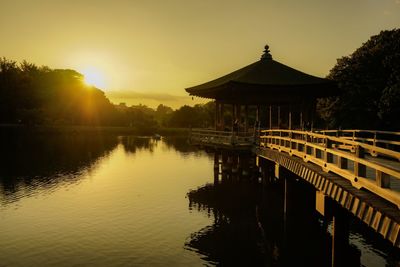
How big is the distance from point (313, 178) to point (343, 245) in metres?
3.29

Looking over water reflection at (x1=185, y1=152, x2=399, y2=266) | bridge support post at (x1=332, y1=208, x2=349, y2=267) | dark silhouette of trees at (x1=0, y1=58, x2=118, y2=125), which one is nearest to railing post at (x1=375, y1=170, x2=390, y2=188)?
bridge support post at (x1=332, y1=208, x2=349, y2=267)

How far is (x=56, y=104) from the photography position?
122 m

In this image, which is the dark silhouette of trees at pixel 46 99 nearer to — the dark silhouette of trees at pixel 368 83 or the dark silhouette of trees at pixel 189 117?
the dark silhouette of trees at pixel 189 117

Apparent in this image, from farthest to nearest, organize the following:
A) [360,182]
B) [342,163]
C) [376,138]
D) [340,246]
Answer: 1. [376,138]
2. [342,163]
3. [340,246]
4. [360,182]

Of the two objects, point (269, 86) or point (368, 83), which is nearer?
point (269, 86)

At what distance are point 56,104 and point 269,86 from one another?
10331cm

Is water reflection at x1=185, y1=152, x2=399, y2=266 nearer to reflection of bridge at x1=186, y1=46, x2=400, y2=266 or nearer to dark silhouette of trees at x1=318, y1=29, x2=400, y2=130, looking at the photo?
reflection of bridge at x1=186, y1=46, x2=400, y2=266

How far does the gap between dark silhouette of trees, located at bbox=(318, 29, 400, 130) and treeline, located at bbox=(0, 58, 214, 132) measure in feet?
216

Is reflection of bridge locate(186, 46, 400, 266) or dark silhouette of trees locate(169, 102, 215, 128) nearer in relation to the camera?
reflection of bridge locate(186, 46, 400, 266)

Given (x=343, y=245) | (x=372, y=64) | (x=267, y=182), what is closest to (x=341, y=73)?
(x=372, y=64)

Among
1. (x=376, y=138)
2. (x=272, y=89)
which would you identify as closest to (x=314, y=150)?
(x=376, y=138)

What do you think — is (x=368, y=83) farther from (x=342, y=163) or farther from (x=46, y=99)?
(x=46, y=99)

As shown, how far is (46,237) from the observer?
61.9 feet

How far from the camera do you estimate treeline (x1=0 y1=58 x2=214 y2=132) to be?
374ft
